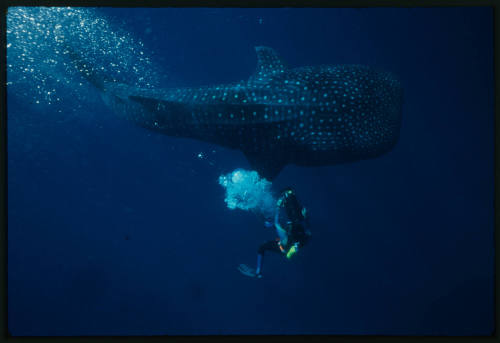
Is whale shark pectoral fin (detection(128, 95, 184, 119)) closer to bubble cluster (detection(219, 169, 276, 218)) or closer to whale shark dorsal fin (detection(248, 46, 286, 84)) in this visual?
whale shark dorsal fin (detection(248, 46, 286, 84))

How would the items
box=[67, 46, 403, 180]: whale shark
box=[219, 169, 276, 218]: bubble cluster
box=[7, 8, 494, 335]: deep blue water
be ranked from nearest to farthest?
1. box=[67, 46, 403, 180]: whale shark
2. box=[219, 169, 276, 218]: bubble cluster
3. box=[7, 8, 494, 335]: deep blue water

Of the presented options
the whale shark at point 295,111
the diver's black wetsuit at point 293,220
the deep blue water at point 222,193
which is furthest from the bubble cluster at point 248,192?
the diver's black wetsuit at point 293,220

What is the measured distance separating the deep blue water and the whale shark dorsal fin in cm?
118

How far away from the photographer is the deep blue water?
5.96m

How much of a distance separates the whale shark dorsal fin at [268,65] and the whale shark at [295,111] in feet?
0.05

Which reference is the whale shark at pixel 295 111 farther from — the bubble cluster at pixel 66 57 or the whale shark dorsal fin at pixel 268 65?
the bubble cluster at pixel 66 57

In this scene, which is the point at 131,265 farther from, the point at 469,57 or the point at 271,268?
the point at 469,57

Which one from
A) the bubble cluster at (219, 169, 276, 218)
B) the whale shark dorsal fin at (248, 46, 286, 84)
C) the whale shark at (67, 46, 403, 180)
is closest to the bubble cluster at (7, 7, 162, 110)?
the whale shark at (67, 46, 403, 180)

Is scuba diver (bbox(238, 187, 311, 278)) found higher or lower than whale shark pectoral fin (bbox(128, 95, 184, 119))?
lower

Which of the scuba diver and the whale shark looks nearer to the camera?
the scuba diver

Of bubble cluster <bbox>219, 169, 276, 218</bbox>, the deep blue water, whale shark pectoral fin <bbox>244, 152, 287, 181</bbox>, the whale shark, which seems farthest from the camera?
the deep blue water

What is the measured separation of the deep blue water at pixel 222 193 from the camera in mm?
5965

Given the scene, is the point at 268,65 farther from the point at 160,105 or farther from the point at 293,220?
the point at 293,220

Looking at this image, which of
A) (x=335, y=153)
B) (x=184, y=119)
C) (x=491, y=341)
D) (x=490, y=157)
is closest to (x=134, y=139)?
(x=184, y=119)
